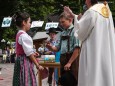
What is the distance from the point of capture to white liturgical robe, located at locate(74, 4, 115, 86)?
4.96 m

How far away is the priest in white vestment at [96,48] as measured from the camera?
4.96 metres

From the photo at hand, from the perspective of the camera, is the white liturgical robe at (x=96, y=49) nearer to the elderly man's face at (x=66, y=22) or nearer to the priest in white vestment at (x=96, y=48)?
the priest in white vestment at (x=96, y=48)

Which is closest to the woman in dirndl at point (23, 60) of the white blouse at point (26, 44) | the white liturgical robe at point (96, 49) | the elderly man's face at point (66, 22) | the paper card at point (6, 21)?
the white blouse at point (26, 44)

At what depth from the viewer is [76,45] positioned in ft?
19.8

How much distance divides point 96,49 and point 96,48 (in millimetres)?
13

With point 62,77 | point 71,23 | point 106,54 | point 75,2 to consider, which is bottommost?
point 62,77

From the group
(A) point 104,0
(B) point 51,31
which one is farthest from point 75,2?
(A) point 104,0

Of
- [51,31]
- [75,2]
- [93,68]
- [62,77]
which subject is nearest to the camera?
[93,68]

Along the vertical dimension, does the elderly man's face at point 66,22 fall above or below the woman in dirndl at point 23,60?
above

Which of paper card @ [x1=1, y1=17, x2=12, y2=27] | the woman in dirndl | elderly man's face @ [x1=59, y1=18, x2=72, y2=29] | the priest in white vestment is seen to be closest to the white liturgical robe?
the priest in white vestment

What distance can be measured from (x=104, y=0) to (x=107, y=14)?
8.4 inches

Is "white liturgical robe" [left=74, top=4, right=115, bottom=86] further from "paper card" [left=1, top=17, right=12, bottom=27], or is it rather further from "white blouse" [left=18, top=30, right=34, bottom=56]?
"paper card" [left=1, top=17, right=12, bottom=27]

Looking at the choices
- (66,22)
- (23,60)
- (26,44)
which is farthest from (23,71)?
(66,22)

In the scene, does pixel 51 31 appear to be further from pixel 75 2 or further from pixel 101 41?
pixel 75 2
